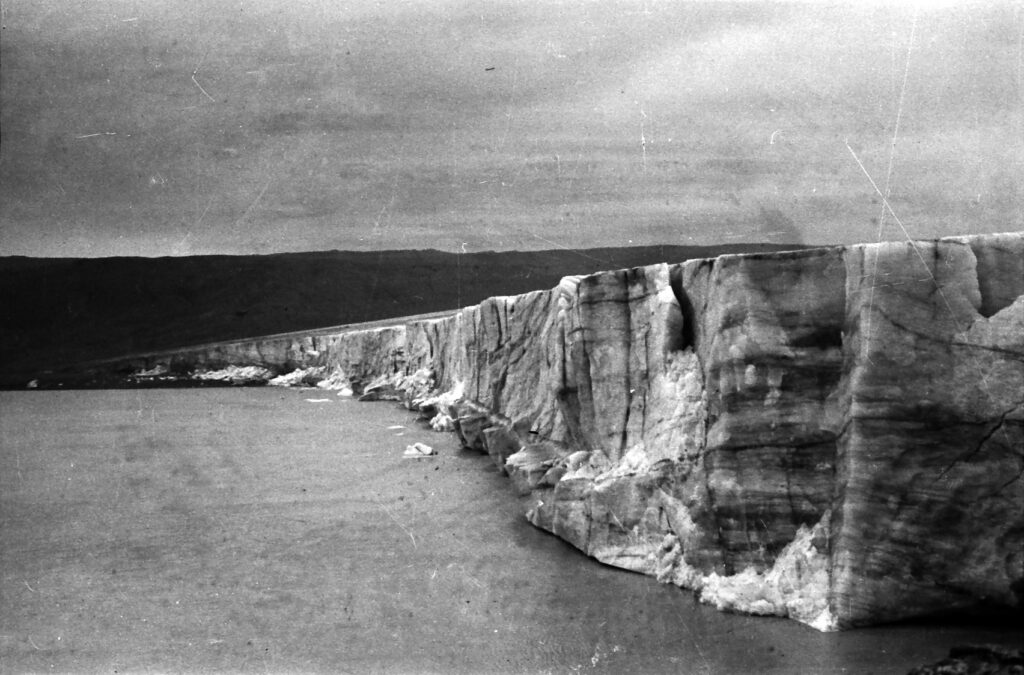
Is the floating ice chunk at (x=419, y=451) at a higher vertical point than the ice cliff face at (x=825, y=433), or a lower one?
lower

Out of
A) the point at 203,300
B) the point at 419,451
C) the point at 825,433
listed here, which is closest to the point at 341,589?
the point at 825,433

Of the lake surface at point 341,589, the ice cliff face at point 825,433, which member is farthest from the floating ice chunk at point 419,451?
the ice cliff face at point 825,433

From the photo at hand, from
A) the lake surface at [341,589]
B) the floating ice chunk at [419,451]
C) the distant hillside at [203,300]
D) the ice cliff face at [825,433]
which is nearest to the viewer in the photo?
the ice cliff face at [825,433]

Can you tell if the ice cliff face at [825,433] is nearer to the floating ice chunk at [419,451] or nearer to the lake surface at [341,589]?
the lake surface at [341,589]

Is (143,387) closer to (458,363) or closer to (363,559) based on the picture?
(458,363)

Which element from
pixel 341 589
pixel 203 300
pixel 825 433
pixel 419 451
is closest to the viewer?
pixel 825 433

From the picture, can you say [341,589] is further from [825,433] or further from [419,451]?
[419,451]

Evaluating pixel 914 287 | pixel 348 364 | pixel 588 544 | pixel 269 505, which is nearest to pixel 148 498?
pixel 269 505
